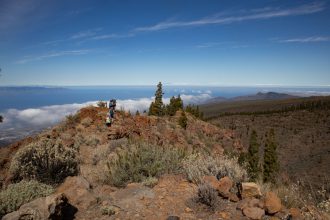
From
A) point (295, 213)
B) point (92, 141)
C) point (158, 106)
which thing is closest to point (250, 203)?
point (295, 213)

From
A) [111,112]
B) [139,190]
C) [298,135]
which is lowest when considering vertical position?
[298,135]

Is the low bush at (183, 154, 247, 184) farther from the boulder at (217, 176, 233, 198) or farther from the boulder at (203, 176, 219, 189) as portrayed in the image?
the boulder at (217, 176, 233, 198)

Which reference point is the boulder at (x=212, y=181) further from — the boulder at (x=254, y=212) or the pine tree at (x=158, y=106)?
the pine tree at (x=158, y=106)

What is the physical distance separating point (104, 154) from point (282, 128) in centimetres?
9387

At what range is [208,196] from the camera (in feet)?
17.4

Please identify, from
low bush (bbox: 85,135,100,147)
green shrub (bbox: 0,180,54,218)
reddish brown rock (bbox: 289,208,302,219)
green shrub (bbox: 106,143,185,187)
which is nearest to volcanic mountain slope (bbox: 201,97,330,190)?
low bush (bbox: 85,135,100,147)

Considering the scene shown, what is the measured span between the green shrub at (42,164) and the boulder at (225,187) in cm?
431

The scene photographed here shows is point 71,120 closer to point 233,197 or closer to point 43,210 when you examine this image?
point 43,210

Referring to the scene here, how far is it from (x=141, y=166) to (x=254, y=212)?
10.4 ft

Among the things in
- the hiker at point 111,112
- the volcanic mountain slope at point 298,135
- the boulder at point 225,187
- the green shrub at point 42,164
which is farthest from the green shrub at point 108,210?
the volcanic mountain slope at point 298,135

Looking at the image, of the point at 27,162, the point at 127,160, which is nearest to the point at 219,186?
the point at 127,160

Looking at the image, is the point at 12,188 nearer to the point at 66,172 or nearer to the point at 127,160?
the point at 66,172

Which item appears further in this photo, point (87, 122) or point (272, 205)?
point (87, 122)

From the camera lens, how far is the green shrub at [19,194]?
507 centimetres
